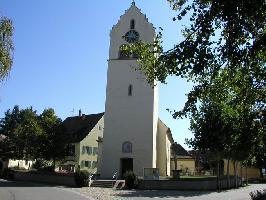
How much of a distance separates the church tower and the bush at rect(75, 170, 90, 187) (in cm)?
901

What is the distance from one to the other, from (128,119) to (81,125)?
80.7 ft

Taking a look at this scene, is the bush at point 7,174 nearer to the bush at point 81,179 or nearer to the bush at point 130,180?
the bush at point 81,179

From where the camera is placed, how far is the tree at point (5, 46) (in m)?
15.5

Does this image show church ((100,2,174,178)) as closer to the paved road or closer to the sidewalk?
the sidewalk

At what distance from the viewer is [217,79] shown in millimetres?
14773

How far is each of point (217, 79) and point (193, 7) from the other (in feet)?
10.5

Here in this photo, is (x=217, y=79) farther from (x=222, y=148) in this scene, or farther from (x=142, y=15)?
(x=142, y=15)

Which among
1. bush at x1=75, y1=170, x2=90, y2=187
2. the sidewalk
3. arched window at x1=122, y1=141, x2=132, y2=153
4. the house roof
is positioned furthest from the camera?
the house roof

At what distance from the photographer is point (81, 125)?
70.2 m

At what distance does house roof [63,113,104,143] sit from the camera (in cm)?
6669

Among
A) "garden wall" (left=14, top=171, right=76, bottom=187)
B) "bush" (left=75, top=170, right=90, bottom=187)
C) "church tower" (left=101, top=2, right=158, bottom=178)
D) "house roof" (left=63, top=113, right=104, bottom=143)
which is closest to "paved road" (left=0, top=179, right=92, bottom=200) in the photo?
"bush" (left=75, top=170, right=90, bottom=187)

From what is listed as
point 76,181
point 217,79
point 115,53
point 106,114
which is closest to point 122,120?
point 106,114

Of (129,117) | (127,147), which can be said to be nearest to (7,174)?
(127,147)

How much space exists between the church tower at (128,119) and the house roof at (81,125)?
→ 19139 millimetres
